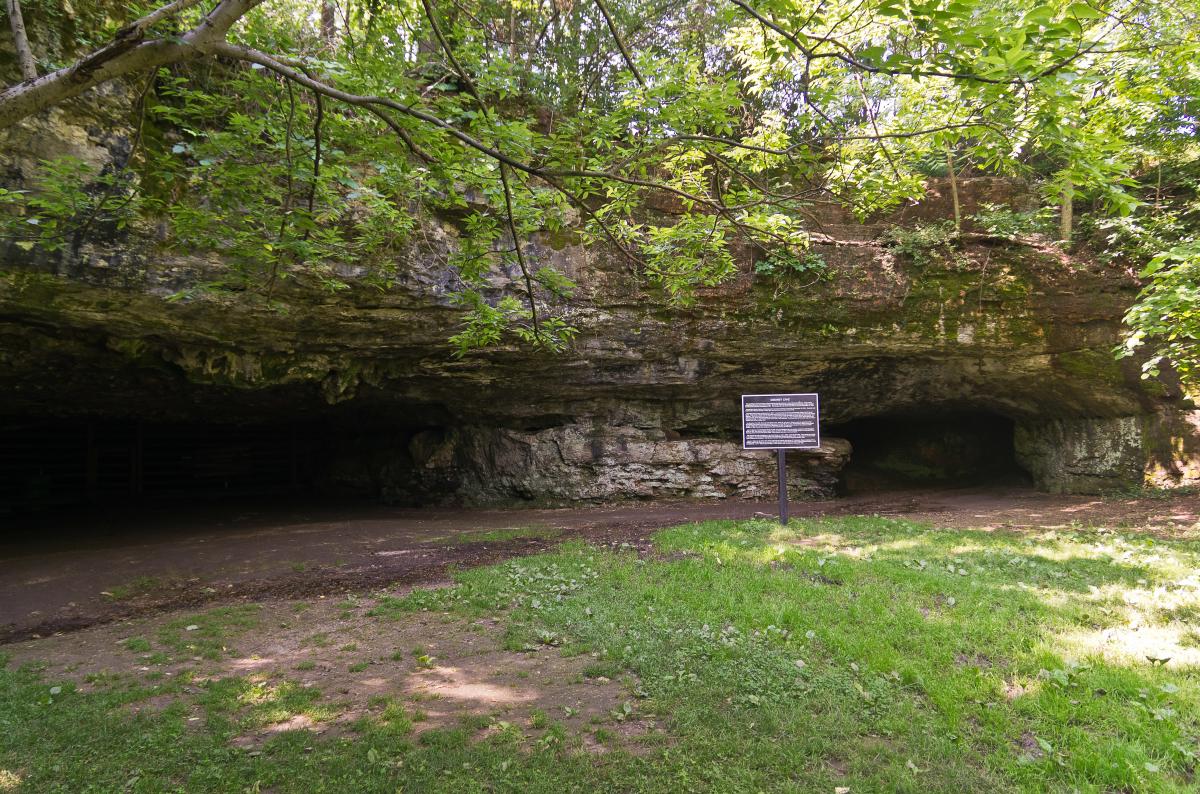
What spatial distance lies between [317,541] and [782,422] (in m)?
7.28

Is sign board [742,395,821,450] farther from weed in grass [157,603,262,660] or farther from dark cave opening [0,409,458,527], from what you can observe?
dark cave opening [0,409,458,527]

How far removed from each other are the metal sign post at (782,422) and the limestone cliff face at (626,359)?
262 cm

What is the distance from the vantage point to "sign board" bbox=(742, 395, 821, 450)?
946cm

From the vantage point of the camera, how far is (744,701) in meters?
3.70

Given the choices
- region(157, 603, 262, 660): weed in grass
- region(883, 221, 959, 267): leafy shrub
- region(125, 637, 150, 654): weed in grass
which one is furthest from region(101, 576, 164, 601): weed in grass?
region(883, 221, 959, 267): leafy shrub

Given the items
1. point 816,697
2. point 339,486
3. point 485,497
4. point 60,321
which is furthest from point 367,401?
point 816,697

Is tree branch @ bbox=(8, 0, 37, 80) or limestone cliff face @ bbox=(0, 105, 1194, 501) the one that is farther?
limestone cliff face @ bbox=(0, 105, 1194, 501)

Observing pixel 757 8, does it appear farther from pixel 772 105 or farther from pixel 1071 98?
pixel 772 105

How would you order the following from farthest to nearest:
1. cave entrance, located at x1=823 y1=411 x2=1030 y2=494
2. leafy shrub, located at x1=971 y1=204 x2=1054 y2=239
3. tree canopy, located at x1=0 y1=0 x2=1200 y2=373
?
cave entrance, located at x1=823 y1=411 x2=1030 y2=494 → leafy shrub, located at x1=971 y1=204 x2=1054 y2=239 → tree canopy, located at x1=0 y1=0 x2=1200 y2=373

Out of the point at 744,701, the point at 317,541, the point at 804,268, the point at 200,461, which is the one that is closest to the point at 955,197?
the point at 804,268

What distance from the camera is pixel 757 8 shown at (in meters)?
3.14

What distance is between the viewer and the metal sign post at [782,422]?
9.45 m

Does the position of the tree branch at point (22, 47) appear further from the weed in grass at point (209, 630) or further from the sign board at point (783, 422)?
the sign board at point (783, 422)

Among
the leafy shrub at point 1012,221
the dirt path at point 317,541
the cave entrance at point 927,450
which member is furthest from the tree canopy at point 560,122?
the cave entrance at point 927,450
